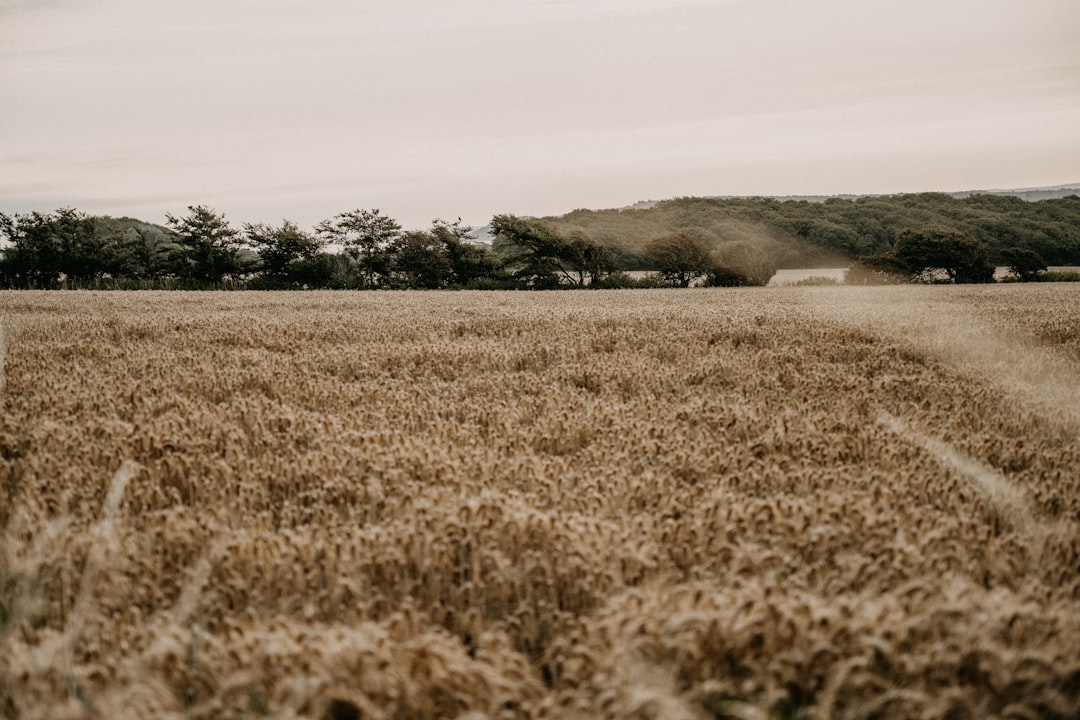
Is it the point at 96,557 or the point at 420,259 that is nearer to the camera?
the point at 96,557

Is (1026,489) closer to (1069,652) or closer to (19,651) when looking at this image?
(1069,652)

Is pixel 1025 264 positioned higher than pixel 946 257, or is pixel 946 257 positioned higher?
pixel 946 257

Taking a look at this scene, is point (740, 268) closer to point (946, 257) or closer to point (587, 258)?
point (587, 258)

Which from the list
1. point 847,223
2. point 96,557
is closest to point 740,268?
point 847,223

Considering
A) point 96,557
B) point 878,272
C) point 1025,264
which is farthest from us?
point 878,272

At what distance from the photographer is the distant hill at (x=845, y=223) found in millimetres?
68562

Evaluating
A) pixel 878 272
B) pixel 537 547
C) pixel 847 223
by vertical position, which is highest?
pixel 847 223

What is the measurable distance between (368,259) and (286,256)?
5273 millimetres

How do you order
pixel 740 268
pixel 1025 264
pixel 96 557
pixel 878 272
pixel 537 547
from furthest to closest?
1. pixel 878 272
2. pixel 1025 264
3. pixel 740 268
4. pixel 537 547
5. pixel 96 557

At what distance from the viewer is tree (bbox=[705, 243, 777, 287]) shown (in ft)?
138

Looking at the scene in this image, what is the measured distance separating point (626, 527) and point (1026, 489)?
2.11 m

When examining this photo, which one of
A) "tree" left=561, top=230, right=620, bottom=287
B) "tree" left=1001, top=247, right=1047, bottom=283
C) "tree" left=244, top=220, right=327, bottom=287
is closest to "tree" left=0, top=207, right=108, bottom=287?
"tree" left=244, top=220, right=327, bottom=287

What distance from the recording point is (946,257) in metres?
43.4

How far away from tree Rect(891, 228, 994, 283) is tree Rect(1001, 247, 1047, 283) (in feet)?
4.38
